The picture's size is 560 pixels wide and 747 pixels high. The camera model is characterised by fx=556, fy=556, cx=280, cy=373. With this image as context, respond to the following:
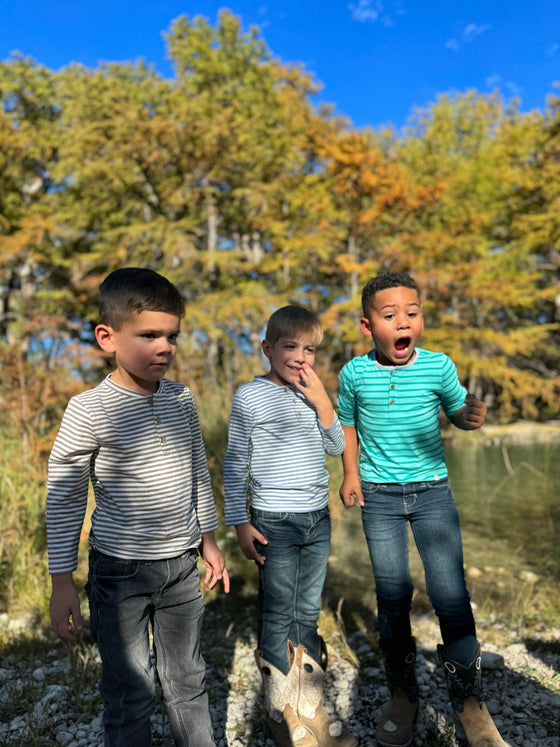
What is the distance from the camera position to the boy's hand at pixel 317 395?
6.58 ft

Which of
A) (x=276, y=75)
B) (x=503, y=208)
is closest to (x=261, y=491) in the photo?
(x=276, y=75)

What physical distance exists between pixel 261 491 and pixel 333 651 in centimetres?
129

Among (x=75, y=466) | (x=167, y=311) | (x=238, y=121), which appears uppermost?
(x=238, y=121)

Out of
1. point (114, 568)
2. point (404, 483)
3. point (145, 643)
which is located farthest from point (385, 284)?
point (145, 643)

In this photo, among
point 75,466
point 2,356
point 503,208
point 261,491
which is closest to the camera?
point 75,466

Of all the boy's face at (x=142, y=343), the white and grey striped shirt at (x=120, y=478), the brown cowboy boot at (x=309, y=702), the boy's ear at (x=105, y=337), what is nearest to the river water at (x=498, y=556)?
the brown cowboy boot at (x=309, y=702)

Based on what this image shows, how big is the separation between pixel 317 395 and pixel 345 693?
137 centimetres

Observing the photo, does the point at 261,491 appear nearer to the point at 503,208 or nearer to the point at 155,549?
the point at 155,549

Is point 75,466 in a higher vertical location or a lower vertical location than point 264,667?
higher

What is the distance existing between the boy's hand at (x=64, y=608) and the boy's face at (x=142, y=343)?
22.9 inches

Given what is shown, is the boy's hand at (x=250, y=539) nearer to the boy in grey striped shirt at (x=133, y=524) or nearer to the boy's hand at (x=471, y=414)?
the boy in grey striped shirt at (x=133, y=524)

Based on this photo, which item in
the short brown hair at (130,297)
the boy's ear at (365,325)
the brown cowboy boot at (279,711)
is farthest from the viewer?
the boy's ear at (365,325)

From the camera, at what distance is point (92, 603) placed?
1616 mm

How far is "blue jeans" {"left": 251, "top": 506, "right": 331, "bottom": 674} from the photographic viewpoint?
201 cm
